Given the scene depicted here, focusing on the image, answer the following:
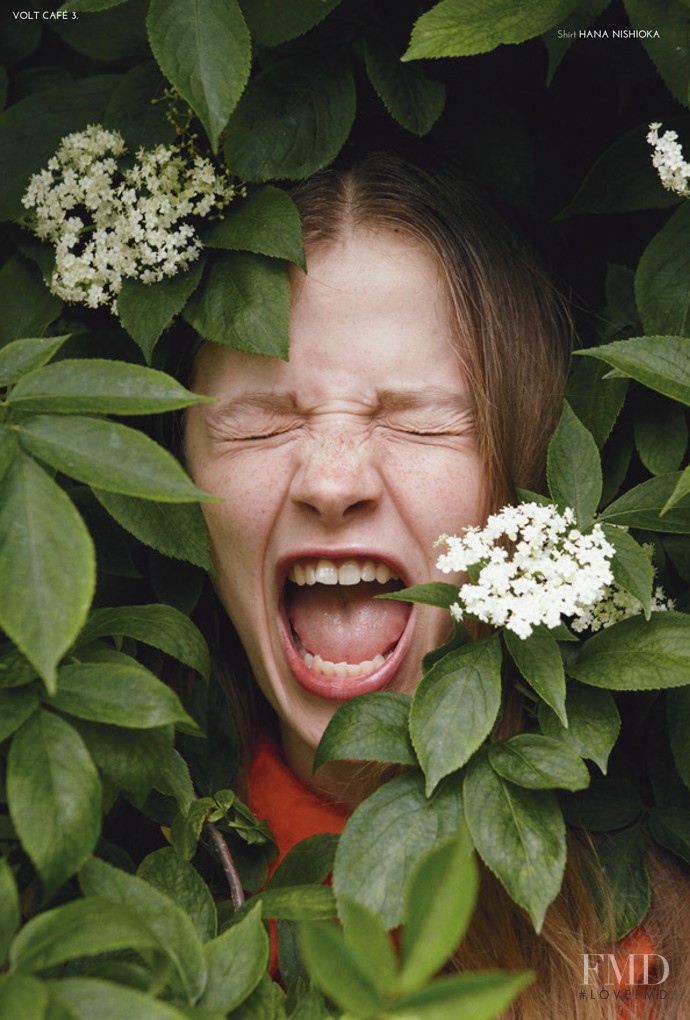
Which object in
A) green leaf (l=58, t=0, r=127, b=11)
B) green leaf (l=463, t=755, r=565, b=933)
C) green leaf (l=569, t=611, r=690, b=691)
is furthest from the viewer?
green leaf (l=58, t=0, r=127, b=11)

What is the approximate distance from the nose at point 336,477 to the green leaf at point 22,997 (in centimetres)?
81

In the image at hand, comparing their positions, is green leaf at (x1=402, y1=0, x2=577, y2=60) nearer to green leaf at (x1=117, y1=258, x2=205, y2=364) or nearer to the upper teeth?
green leaf at (x1=117, y1=258, x2=205, y2=364)

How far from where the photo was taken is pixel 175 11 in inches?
51.1

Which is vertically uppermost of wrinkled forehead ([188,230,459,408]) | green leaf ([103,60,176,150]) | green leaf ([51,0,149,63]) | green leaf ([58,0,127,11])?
green leaf ([51,0,149,63])

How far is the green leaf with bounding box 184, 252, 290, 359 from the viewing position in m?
1.47

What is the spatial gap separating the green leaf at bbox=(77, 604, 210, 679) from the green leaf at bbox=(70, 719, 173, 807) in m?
0.14

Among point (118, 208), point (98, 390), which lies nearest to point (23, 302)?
point (118, 208)

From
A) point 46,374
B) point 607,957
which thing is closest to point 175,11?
point 46,374

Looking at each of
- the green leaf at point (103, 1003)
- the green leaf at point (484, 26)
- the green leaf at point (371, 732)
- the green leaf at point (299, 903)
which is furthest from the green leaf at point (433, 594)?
the green leaf at point (484, 26)

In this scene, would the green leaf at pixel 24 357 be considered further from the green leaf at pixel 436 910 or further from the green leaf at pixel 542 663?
the green leaf at pixel 436 910

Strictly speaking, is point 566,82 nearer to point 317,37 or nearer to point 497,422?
point 317,37

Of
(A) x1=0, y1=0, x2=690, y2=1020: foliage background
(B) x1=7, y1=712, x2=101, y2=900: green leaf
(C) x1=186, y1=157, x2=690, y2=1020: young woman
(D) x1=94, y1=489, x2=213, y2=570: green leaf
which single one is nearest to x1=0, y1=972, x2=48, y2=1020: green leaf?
(A) x1=0, y1=0, x2=690, y2=1020: foliage background

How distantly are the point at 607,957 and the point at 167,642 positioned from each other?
774 mm

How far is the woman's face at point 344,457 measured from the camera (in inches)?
60.3
